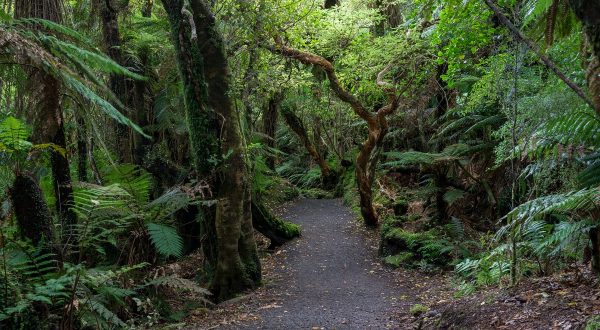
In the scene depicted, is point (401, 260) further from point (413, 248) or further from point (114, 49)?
point (114, 49)

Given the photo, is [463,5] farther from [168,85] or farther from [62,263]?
[168,85]

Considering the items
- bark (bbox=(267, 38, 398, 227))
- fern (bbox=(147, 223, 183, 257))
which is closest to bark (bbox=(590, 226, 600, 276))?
fern (bbox=(147, 223, 183, 257))

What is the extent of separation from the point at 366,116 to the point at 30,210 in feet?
26.5

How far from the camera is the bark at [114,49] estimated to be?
858cm

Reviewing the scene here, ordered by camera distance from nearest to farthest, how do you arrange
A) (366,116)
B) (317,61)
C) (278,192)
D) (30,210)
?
1. (30,210)
2. (317,61)
3. (366,116)
4. (278,192)

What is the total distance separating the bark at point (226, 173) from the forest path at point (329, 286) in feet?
1.90

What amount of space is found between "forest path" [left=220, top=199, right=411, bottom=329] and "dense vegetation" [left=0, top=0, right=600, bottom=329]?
1.74 ft

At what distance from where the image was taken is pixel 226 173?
712 cm

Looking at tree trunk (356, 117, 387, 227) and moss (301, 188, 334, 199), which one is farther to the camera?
moss (301, 188, 334, 199)

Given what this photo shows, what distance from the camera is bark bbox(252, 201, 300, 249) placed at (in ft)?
33.1

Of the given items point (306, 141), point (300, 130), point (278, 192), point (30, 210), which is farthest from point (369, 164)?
point (30, 210)

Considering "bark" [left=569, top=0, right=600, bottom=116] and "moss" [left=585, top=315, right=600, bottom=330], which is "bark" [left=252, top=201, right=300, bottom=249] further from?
"bark" [left=569, top=0, right=600, bottom=116]

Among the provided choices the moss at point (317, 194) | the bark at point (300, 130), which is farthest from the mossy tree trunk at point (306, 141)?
the moss at point (317, 194)

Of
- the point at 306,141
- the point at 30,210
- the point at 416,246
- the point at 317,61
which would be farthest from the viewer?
the point at 306,141
